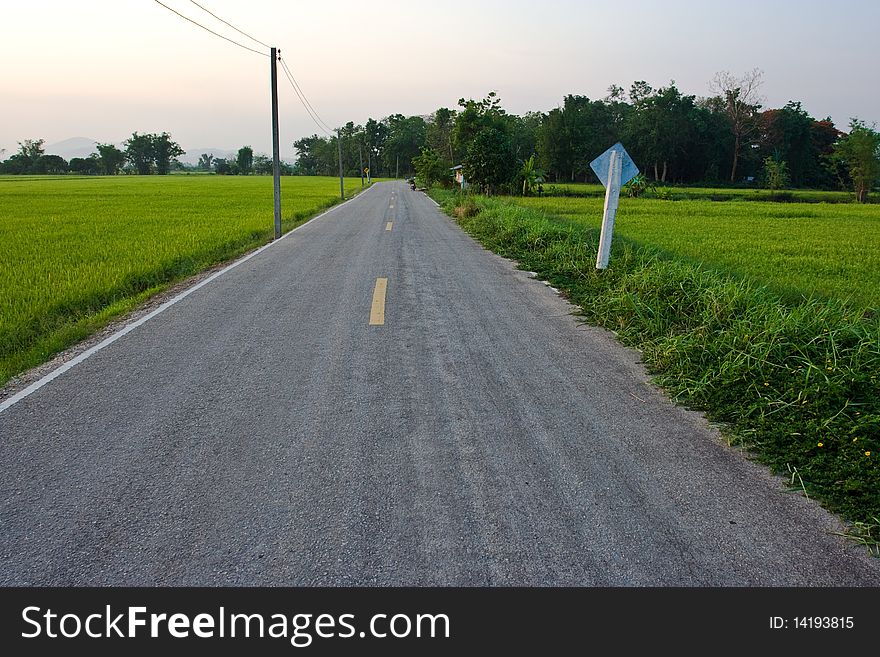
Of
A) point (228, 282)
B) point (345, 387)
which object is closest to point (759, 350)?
point (345, 387)

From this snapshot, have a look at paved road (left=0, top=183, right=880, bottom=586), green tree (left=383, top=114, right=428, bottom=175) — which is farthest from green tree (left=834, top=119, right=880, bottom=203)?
green tree (left=383, top=114, right=428, bottom=175)

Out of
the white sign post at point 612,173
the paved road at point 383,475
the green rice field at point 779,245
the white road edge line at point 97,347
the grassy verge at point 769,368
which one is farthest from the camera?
the green rice field at point 779,245

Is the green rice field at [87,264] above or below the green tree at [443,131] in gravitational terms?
below

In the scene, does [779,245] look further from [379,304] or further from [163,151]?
[163,151]

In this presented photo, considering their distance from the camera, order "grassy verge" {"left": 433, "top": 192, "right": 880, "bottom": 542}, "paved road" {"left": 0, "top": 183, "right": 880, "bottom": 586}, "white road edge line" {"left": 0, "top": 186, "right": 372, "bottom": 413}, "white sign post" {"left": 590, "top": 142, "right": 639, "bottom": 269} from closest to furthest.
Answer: "paved road" {"left": 0, "top": 183, "right": 880, "bottom": 586}, "grassy verge" {"left": 433, "top": 192, "right": 880, "bottom": 542}, "white road edge line" {"left": 0, "top": 186, "right": 372, "bottom": 413}, "white sign post" {"left": 590, "top": 142, "right": 639, "bottom": 269}

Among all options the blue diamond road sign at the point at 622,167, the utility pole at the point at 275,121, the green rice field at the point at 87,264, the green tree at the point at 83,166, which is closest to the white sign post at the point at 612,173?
the blue diamond road sign at the point at 622,167

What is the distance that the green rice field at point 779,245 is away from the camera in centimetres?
956

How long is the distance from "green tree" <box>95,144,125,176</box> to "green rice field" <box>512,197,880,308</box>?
5022 inches

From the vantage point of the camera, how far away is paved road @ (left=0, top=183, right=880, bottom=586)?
2.52 meters

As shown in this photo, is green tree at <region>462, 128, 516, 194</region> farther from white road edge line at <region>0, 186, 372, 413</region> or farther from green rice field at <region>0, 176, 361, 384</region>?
white road edge line at <region>0, 186, 372, 413</region>

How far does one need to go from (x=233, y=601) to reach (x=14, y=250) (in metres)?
13.6

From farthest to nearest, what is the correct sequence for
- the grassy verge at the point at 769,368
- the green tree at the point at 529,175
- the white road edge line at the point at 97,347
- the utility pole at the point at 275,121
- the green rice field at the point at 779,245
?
the green tree at the point at 529,175, the utility pole at the point at 275,121, the green rice field at the point at 779,245, the white road edge line at the point at 97,347, the grassy verge at the point at 769,368

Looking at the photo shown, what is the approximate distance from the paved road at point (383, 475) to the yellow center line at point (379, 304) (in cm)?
54

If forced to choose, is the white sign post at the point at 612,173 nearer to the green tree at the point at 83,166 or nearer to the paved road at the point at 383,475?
the paved road at the point at 383,475
